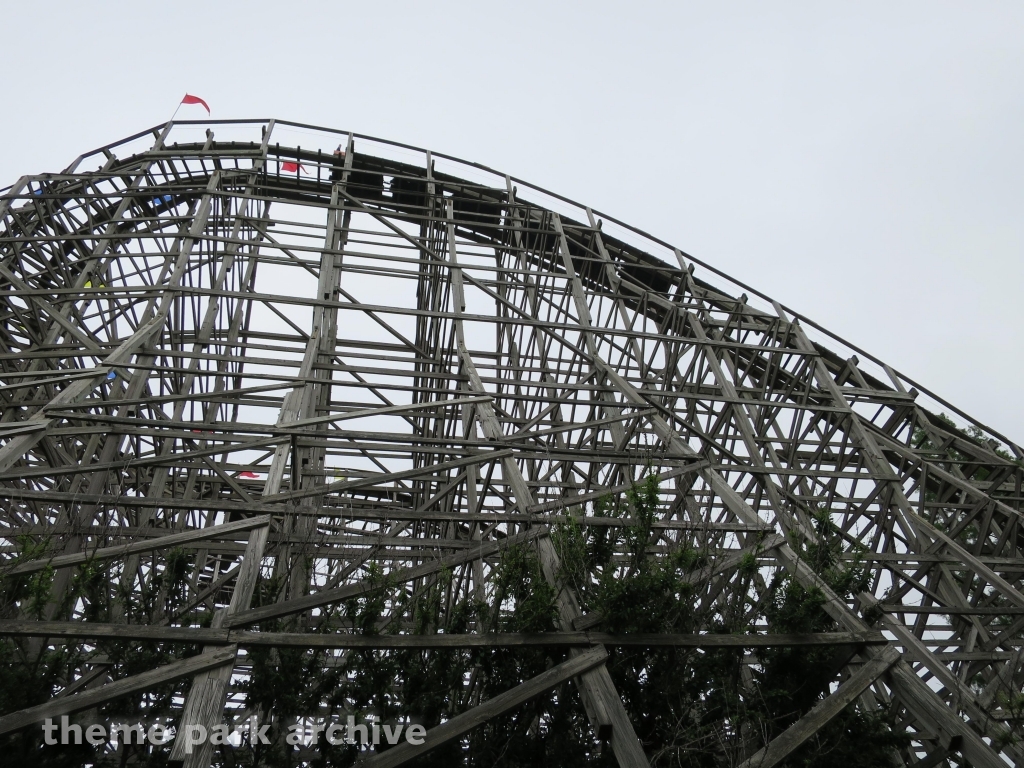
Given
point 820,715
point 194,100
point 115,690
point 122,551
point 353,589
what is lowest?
point 820,715

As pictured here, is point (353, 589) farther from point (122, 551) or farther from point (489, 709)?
point (122, 551)

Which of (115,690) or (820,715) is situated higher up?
(115,690)

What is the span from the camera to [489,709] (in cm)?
496

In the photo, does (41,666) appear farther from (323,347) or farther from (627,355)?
(627,355)

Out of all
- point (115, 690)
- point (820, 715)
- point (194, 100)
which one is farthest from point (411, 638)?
point (194, 100)

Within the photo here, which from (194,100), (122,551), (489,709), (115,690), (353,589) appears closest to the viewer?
(115,690)

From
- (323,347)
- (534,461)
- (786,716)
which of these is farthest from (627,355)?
(786,716)

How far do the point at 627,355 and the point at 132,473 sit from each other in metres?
7.29

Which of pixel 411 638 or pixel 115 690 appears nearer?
pixel 115 690

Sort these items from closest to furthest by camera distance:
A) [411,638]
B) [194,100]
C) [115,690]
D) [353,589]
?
[115,690]
[411,638]
[353,589]
[194,100]

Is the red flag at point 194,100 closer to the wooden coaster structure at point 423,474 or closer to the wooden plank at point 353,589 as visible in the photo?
the wooden coaster structure at point 423,474

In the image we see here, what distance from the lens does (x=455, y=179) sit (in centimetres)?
1405

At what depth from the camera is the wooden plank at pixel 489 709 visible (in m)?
4.62

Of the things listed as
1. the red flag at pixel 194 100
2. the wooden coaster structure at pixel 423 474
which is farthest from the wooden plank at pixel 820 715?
the red flag at pixel 194 100
